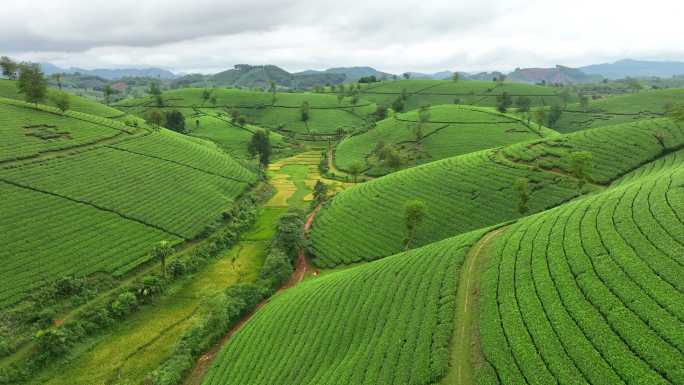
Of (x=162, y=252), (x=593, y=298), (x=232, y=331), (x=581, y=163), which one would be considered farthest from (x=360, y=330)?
(x=581, y=163)

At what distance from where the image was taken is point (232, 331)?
47719 mm

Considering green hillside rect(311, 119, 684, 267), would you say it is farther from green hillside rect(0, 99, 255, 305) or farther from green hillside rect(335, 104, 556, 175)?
green hillside rect(335, 104, 556, 175)

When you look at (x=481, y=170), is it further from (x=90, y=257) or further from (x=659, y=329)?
(x=90, y=257)

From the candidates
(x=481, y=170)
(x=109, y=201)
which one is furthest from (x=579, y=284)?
(x=109, y=201)

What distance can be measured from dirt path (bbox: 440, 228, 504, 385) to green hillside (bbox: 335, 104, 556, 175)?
253 feet

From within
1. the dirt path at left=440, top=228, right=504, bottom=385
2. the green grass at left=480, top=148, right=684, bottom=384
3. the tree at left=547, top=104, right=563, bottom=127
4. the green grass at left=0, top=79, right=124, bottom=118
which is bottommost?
the dirt path at left=440, top=228, right=504, bottom=385

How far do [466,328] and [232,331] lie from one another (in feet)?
105

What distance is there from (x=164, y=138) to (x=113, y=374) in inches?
3251

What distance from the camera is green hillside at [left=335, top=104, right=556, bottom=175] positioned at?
121500mm

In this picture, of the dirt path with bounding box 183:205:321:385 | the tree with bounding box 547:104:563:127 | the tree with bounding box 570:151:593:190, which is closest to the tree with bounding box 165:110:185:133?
the dirt path with bounding box 183:205:321:385

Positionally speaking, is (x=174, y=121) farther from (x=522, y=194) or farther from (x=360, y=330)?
(x=360, y=330)

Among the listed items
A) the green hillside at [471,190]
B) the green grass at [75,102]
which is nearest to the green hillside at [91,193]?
the green hillside at [471,190]

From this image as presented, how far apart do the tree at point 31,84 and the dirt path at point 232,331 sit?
86.5 meters

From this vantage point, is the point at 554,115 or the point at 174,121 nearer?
the point at 174,121
